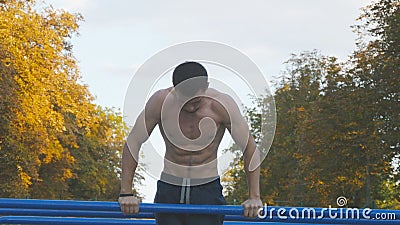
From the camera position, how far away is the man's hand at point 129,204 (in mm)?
4902

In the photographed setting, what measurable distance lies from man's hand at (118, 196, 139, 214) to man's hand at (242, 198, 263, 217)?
69 centimetres

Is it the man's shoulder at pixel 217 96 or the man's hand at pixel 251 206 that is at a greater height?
the man's shoulder at pixel 217 96

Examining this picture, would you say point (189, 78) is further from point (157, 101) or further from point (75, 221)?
point (75, 221)

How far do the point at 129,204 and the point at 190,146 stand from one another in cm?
56

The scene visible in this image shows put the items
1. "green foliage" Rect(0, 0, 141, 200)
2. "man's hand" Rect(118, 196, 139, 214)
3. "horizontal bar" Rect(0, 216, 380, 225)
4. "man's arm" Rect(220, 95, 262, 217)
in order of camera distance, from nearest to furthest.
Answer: "man's hand" Rect(118, 196, 139, 214)
"man's arm" Rect(220, 95, 262, 217)
"horizontal bar" Rect(0, 216, 380, 225)
"green foliage" Rect(0, 0, 141, 200)

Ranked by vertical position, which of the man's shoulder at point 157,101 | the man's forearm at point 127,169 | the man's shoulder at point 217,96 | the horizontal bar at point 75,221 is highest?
the man's shoulder at point 217,96

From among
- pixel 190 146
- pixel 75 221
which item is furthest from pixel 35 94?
pixel 190 146

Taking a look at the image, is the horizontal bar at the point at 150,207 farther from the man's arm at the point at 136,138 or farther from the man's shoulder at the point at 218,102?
A: the man's shoulder at the point at 218,102

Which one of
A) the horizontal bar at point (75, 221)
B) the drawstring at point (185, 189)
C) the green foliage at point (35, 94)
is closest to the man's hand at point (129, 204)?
the drawstring at point (185, 189)

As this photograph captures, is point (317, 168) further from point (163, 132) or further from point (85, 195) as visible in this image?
point (163, 132)

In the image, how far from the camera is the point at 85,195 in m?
40.5

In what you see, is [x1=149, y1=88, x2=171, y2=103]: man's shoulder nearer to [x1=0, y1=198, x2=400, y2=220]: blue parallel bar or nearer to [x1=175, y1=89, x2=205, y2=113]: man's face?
[x1=175, y1=89, x2=205, y2=113]: man's face

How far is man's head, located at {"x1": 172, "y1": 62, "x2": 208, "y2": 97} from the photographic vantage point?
15.7 ft

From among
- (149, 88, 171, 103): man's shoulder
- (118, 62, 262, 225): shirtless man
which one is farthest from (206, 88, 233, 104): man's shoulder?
(149, 88, 171, 103): man's shoulder
